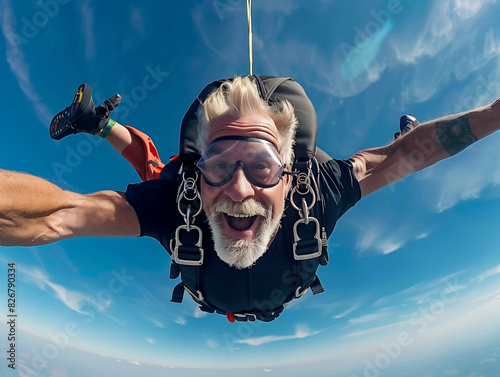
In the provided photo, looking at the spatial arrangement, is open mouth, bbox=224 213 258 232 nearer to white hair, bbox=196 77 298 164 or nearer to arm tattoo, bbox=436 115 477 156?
white hair, bbox=196 77 298 164

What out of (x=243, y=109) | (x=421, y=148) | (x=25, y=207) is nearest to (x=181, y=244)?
(x=25, y=207)

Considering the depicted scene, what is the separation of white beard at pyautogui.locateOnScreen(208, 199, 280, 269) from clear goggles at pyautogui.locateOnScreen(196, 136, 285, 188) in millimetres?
214

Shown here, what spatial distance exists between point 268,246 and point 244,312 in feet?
2.41

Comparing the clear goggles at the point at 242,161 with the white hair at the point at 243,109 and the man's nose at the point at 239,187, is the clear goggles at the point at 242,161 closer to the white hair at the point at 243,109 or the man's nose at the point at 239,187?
the man's nose at the point at 239,187

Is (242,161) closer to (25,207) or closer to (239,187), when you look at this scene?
(239,187)

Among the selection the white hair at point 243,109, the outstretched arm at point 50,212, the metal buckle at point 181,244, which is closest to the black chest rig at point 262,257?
the metal buckle at point 181,244

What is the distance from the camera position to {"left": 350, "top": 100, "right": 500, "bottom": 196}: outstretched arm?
2734 millimetres

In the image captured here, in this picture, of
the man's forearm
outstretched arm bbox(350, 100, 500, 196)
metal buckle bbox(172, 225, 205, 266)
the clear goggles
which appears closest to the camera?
the man's forearm

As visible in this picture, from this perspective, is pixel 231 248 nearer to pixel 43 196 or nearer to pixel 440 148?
pixel 43 196

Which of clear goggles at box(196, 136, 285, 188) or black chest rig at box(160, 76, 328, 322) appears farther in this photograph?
Answer: clear goggles at box(196, 136, 285, 188)

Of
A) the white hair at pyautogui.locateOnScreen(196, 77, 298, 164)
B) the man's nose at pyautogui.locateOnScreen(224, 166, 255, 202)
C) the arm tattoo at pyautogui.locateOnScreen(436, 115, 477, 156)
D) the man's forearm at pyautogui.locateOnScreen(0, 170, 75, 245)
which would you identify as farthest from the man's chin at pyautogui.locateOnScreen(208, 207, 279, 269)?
the arm tattoo at pyautogui.locateOnScreen(436, 115, 477, 156)

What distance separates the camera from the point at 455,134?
282 cm

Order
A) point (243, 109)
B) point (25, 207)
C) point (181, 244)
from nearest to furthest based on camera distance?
point (25, 207) < point (181, 244) < point (243, 109)

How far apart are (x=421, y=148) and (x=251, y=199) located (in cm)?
190
